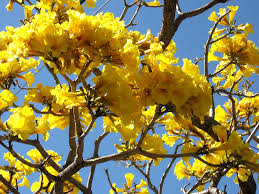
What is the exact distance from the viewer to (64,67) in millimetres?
1563

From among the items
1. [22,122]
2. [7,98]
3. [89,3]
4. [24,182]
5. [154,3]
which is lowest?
[22,122]

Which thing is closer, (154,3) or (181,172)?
(181,172)

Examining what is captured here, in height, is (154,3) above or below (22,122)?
above

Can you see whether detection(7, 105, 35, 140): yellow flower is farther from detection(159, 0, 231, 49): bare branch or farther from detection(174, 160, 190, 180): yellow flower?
detection(174, 160, 190, 180): yellow flower

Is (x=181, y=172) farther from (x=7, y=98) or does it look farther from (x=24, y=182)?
(x=7, y=98)

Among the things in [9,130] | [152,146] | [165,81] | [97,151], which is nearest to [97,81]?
[165,81]

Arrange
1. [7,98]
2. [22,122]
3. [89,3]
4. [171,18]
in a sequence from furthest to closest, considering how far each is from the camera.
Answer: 1. [171,18]
2. [89,3]
3. [7,98]
4. [22,122]

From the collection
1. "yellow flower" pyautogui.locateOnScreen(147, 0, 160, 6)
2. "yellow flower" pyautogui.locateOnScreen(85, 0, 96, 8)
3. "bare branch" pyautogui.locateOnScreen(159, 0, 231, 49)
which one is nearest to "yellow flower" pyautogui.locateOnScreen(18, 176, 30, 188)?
"yellow flower" pyautogui.locateOnScreen(85, 0, 96, 8)

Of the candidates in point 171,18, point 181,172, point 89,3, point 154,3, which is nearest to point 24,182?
point 181,172

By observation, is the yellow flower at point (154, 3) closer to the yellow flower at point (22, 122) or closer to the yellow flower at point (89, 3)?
the yellow flower at point (89, 3)

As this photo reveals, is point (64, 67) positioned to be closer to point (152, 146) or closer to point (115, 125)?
point (115, 125)

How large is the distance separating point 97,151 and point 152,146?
61 cm

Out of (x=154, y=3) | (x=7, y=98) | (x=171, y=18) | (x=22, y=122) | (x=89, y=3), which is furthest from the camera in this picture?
(x=154, y=3)

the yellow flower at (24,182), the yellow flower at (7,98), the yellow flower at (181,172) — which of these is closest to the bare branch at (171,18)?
the yellow flower at (181,172)
